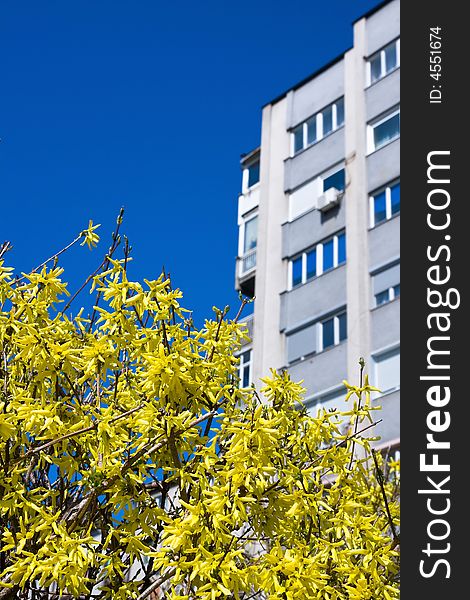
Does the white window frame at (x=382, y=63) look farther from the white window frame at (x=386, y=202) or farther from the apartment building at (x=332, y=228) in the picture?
the white window frame at (x=386, y=202)

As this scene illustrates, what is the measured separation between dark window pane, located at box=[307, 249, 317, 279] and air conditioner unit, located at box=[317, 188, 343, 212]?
1212mm

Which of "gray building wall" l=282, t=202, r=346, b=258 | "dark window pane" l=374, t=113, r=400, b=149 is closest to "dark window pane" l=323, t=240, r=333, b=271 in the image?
"gray building wall" l=282, t=202, r=346, b=258

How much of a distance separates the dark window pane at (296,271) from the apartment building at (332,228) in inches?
1.5

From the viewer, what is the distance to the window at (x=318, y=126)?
28.1 m

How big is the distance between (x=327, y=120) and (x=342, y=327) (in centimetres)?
698

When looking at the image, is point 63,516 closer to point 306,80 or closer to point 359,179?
point 359,179

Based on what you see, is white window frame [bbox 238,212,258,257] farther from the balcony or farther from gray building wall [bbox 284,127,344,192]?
gray building wall [bbox 284,127,344,192]

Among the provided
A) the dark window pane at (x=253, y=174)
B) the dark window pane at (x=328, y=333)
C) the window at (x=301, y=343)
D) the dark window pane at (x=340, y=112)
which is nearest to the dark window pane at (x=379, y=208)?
the dark window pane at (x=328, y=333)

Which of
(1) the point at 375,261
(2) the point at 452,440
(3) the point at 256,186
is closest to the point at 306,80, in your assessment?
(3) the point at 256,186

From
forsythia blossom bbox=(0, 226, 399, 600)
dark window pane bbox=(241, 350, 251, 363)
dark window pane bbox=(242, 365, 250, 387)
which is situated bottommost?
forsythia blossom bbox=(0, 226, 399, 600)

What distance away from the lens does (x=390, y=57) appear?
26938mm

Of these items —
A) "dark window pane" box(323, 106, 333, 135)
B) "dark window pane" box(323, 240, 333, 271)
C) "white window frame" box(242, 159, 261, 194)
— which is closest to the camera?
"dark window pane" box(323, 240, 333, 271)

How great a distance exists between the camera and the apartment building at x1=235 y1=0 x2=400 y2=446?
77.8 ft

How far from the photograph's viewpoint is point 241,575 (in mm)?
4781
